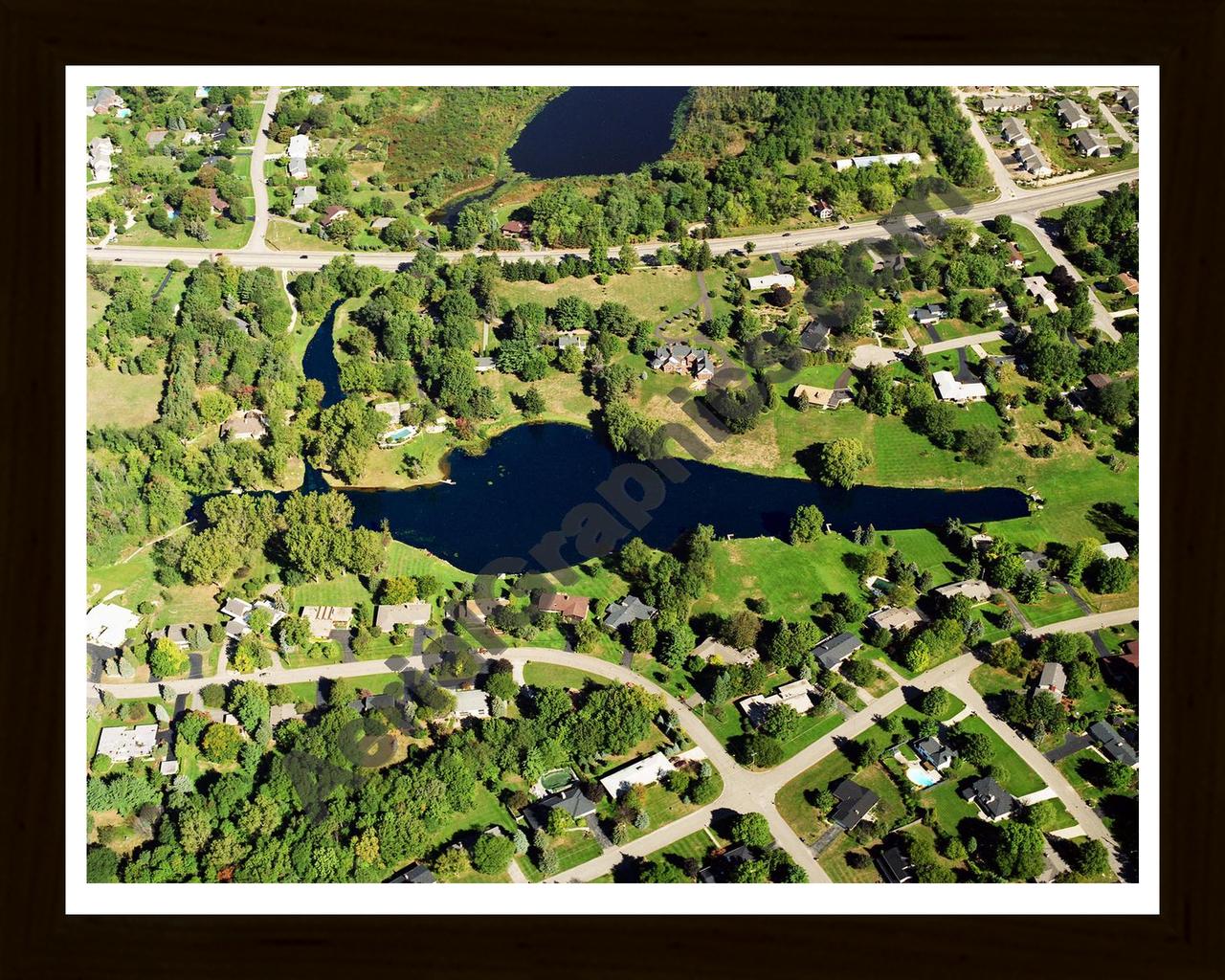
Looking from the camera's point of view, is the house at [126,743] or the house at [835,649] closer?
the house at [126,743]

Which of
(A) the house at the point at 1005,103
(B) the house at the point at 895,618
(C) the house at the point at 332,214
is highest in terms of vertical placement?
(A) the house at the point at 1005,103

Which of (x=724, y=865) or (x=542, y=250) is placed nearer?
(x=724, y=865)

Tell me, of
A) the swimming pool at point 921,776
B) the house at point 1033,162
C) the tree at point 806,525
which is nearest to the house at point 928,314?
the house at point 1033,162

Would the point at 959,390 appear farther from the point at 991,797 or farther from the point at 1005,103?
the point at 1005,103

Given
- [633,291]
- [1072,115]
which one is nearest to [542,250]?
[633,291]

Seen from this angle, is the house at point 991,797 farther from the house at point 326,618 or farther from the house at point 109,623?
the house at point 109,623

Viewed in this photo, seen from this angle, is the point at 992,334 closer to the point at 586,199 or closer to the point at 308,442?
the point at 586,199
